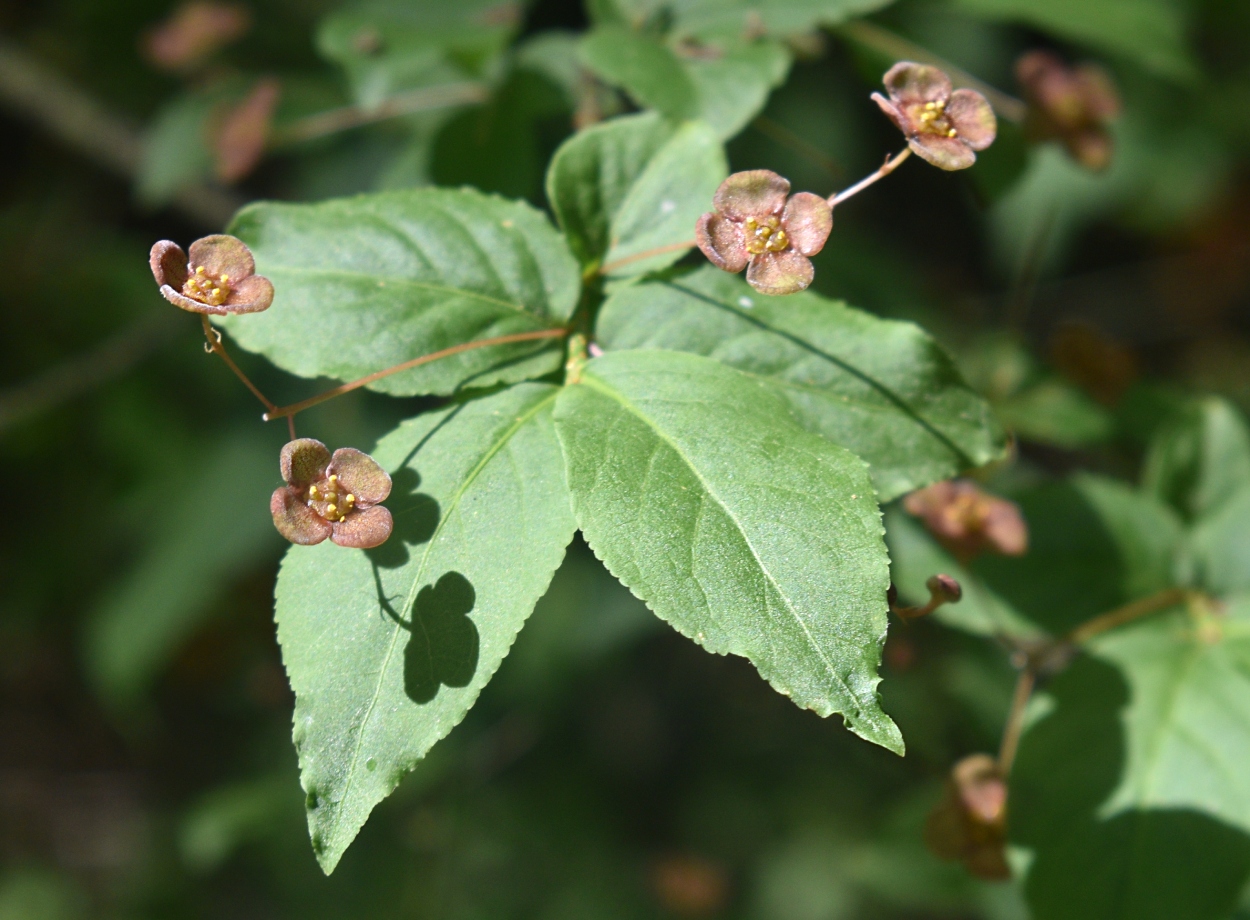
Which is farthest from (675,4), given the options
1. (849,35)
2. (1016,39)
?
(1016,39)

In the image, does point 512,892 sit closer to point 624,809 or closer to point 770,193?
point 624,809

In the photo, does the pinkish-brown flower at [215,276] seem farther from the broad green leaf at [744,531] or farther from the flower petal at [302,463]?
the broad green leaf at [744,531]

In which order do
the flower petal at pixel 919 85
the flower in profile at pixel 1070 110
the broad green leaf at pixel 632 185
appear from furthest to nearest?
1. the flower in profile at pixel 1070 110
2. the broad green leaf at pixel 632 185
3. the flower petal at pixel 919 85

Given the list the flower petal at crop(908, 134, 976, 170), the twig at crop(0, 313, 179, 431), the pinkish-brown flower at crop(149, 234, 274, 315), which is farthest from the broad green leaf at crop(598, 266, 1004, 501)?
the twig at crop(0, 313, 179, 431)

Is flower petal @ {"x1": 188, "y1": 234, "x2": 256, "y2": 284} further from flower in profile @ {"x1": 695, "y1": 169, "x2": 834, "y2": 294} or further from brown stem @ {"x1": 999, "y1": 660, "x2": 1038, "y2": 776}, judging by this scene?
brown stem @ {"x1": 999, "y1": 660, "x2": 1038, "y2": 776}

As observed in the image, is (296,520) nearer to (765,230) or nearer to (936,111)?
A: (765,230)

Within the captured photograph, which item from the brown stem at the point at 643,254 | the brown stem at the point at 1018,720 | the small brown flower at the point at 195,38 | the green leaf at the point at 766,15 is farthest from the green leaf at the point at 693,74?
the small brown flower at the point at 195,38
